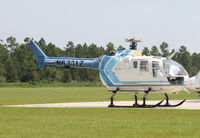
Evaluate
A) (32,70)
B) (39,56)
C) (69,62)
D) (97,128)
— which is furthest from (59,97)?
(32,70)

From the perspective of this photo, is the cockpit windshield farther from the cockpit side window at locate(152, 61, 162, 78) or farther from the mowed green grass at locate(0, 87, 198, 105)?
the mowed green grass at locate(0, 87, 198, 105)

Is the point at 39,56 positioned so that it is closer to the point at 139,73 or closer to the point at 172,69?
the point at 139,73

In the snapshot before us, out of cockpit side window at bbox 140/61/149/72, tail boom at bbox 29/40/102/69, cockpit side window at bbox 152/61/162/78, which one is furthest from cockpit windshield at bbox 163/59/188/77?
tail boom at bbox 29/40/102/69

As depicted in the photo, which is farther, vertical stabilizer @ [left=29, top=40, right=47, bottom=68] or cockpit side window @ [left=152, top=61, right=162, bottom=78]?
vertical stabilizer @ [left=29, top=40, right=47, bottom=68]

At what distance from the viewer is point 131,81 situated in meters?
30.2

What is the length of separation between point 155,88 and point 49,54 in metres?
136

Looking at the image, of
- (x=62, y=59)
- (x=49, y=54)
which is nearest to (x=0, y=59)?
(x=49, y=54)

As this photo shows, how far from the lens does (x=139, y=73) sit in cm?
2981

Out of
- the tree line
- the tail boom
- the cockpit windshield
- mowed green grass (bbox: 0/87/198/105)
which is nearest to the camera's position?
the cockpit windshield

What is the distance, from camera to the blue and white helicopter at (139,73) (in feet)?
95.1

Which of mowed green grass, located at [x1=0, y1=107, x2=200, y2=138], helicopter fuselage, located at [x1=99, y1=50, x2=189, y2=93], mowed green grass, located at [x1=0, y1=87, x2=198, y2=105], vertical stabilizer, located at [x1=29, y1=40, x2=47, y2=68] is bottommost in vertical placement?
mowed green grass, located at [x1=0, y1=87, x2=198, y2=105]

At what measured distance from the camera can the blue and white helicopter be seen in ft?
95.1

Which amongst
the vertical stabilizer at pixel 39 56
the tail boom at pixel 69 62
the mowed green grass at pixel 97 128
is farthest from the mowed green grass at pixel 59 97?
the mowed green grass at pixel 97 128

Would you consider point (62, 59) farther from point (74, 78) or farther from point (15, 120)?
point (74, 78)
